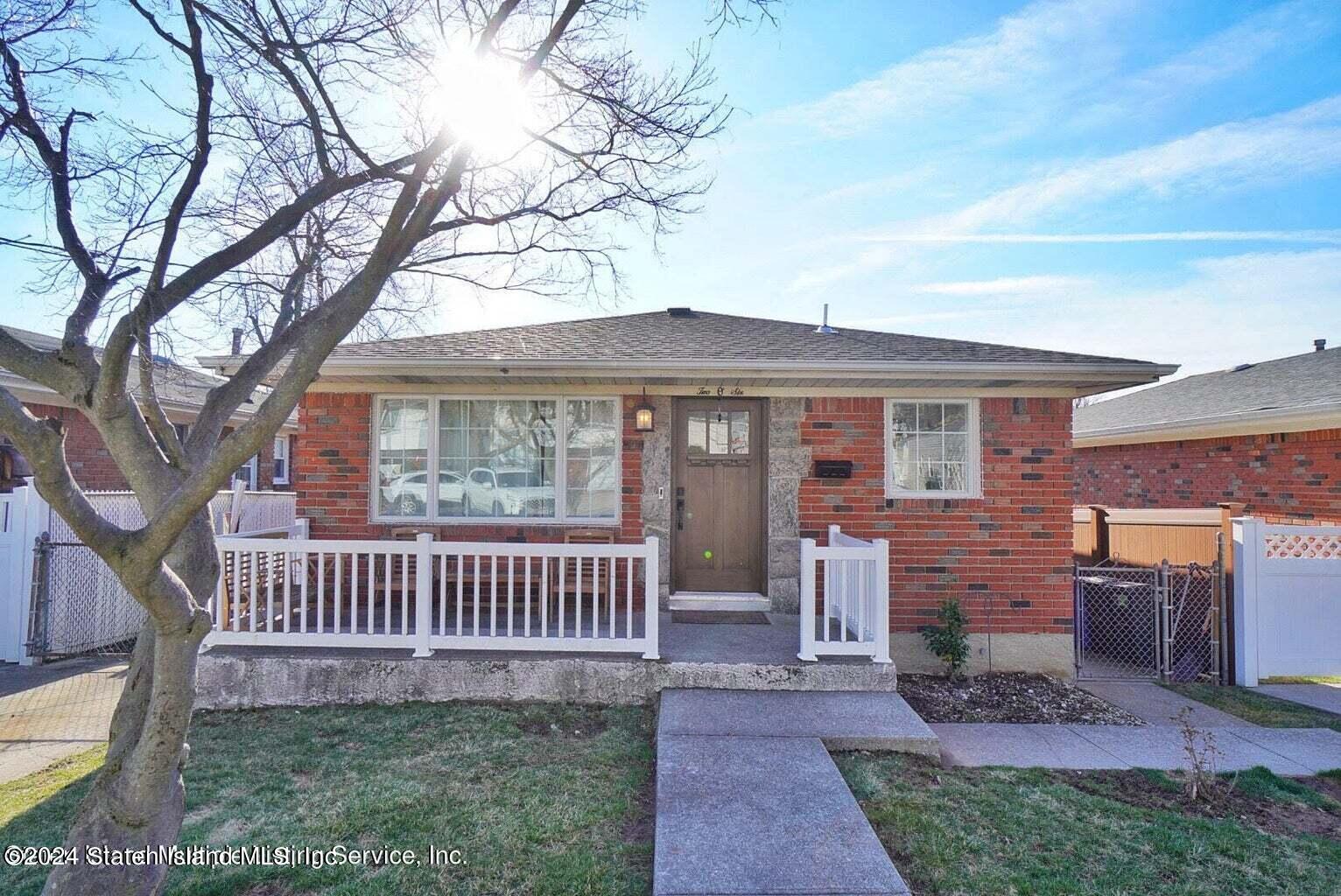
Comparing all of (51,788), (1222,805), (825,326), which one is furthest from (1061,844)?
(825,326)

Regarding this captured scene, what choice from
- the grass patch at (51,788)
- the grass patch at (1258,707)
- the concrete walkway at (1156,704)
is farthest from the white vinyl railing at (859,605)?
the grass patch at (51,788)

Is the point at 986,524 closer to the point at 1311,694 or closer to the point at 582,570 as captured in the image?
the point at 1311,694

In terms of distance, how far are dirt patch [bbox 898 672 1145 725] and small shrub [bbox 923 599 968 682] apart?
0.20 m

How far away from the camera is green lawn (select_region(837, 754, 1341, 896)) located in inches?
112

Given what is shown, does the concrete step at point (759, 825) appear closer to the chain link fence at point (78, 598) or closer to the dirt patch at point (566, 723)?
the dirt patch at point (566, 723)

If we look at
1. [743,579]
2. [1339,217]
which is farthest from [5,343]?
[1339,217]

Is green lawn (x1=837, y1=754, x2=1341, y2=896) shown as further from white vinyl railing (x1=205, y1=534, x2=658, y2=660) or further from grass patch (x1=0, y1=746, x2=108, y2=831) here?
grass patch (x1=0, y1=746, x2=108, y2=831)

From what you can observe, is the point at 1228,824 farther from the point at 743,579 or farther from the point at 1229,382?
the point at 1229,382

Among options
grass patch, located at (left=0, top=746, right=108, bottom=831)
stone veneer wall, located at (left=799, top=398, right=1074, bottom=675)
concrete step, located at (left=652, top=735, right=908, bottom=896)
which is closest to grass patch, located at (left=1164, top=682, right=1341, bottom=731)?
stone veneer wall, located at (left=799, top=398, right=1074, bottom=675)

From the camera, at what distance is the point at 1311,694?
5727 mm

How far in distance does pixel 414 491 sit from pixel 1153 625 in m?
7.71

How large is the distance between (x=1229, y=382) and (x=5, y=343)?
14525mm

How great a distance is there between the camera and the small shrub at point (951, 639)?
569cm

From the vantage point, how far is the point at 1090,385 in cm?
611
